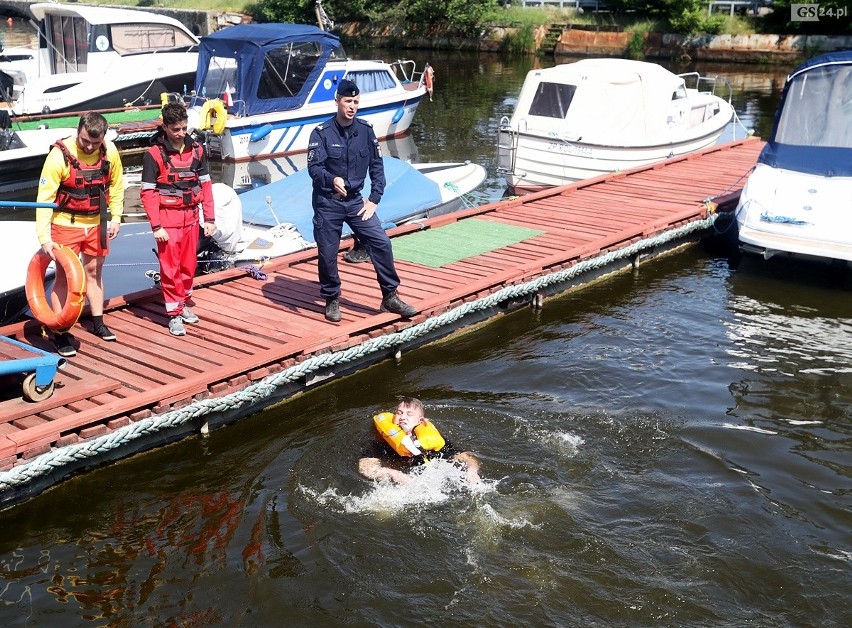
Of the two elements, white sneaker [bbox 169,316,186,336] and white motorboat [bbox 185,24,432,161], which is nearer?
white sneaker [bbox 169,316,186,336]

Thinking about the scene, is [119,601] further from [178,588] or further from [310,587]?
[310,587]

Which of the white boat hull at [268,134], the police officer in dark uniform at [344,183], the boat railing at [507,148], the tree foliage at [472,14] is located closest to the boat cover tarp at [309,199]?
the police officer in dark uniform at [344,183]

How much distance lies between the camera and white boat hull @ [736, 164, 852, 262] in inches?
441

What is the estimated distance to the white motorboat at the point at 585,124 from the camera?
16.1 metres

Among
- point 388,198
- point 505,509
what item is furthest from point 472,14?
point 505,509

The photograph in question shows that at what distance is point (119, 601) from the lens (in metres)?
5.90

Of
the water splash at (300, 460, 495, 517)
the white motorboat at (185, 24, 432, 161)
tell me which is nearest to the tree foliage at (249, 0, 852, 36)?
the white motorboat at (185, 24, 432, 161)

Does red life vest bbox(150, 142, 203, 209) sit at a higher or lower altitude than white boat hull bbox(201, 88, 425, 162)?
higher

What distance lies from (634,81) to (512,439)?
10358mm

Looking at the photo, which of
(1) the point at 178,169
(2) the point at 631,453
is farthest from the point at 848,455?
(1) the point at 178,169

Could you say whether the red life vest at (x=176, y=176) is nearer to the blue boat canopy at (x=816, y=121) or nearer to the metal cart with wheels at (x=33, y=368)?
the metal cart with wheels at (x=33, y=368)

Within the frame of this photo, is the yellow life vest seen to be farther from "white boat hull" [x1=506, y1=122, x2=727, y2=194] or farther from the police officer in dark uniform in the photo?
"white boat hull" [x1=506, y1=122, x2=727, y2=194]

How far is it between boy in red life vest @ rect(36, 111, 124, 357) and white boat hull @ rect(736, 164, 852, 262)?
768 cm

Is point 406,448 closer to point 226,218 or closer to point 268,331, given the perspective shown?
point 268,331
